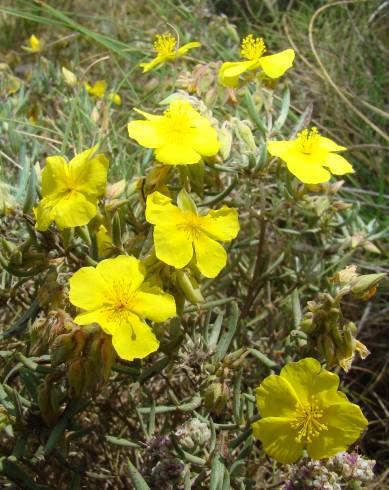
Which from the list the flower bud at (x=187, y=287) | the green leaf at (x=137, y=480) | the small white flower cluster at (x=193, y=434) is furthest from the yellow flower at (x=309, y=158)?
the green leaf at (x=137, y=480)

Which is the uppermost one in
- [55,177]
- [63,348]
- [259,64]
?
[259,64]

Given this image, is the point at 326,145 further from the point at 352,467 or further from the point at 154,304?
the point at 352,467

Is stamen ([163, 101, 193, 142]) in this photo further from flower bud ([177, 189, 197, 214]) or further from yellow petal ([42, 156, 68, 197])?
yellow petal ([42, 156, 68, 197])

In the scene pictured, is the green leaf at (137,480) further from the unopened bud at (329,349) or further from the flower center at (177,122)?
the flower center at (177,122)

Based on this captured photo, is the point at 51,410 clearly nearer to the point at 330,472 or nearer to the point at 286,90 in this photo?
the point at 330,472

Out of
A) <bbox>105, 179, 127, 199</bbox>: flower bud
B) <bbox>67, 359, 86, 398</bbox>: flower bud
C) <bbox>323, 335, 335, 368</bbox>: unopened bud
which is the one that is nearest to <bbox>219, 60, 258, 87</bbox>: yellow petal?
<bbox>105, 179, 127, 199</bbox>: flower bud

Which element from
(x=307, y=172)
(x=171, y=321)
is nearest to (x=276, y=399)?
(x=171, y=321)
